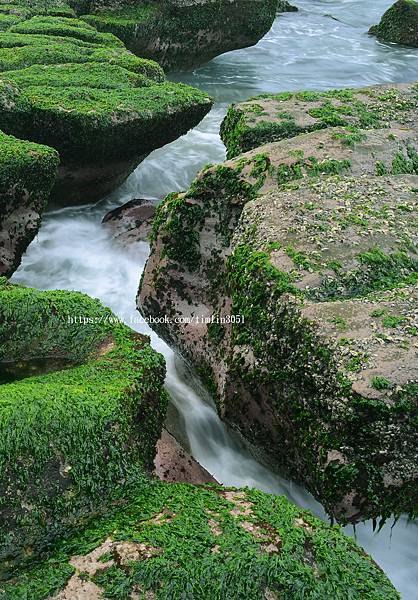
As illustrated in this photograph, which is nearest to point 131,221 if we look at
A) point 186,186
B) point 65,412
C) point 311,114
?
point 186,186

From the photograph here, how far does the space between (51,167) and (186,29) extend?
6.91m

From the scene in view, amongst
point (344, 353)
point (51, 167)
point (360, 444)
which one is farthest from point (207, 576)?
point (51, 167)

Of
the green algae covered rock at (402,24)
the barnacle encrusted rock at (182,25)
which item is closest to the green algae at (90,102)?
the barnacle encrusted rock at (182,25)

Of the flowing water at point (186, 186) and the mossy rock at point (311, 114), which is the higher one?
the mossy rock at point (311, 114)

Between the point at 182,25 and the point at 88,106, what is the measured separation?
18.4 ft

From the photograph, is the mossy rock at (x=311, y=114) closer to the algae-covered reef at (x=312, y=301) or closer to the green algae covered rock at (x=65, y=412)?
the algae-covered reef at (x=312, y=301)

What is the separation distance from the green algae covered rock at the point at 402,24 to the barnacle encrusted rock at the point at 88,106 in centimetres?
1075

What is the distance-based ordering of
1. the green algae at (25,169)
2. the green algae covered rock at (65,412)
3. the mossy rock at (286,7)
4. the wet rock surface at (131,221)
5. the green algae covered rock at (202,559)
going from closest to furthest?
the green algae covered rock at (202,559) < the green algae covered rock at (65,412) < the green algae at (25,169) < the wet rock surface at (131,221) < the mossy rock at (286,7)

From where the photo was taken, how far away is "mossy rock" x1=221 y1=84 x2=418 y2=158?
18.8ft

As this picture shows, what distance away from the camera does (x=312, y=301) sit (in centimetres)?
358

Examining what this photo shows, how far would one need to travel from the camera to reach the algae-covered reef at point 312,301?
314 centimetres

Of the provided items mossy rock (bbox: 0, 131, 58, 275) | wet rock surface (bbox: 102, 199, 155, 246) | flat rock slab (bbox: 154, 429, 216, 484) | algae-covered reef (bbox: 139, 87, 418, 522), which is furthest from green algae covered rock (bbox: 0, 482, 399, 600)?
wet rock surface (bbox: 102, 199, 155, 246)

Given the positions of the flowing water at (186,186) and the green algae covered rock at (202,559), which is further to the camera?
the flowing water at (186,186)

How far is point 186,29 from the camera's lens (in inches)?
446
